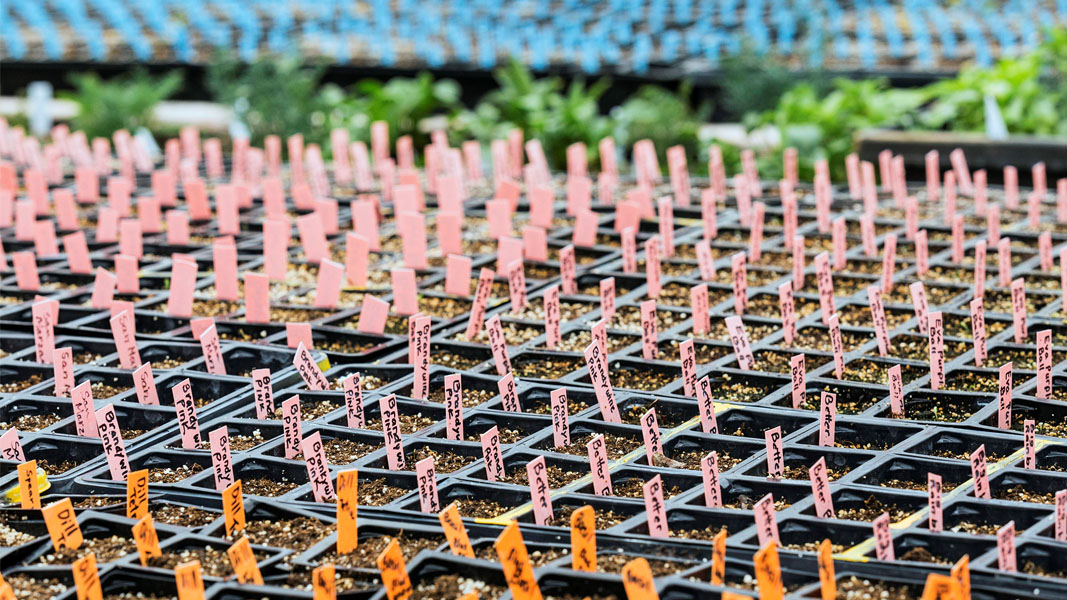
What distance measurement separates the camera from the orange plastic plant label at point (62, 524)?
2.18m

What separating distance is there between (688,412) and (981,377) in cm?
70

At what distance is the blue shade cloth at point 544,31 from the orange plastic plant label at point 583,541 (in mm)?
7081

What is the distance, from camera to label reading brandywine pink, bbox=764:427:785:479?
2381 mm

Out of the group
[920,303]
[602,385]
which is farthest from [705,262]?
[602,385]

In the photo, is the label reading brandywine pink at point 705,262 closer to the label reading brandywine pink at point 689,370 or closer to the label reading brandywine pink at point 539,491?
the label reading brandywine pink at point 689,370

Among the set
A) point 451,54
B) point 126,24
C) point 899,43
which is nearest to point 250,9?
point 126,24

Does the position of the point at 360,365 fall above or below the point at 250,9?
below


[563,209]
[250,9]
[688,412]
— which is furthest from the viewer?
[250,9]

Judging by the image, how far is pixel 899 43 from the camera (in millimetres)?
9891

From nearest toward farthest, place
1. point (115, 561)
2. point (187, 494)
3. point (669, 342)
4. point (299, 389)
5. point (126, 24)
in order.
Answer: point (115, 561) → point (187, 494) → point (299, 389) → point (669, 342) → point (126, 24)

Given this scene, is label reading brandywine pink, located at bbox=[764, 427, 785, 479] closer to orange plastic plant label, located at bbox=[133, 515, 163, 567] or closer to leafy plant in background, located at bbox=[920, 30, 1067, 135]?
orange plastic plant label, located at bbox=[133, 515, 163, 567]

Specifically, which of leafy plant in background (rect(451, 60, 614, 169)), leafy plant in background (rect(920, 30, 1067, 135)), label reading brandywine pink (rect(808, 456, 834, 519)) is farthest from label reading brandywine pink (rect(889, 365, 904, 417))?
leafy plant in background (rect(451, 60, 614, 169))

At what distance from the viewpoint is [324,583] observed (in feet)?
6.21

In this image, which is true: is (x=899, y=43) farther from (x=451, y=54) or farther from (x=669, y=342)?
(x=669, y=342)
